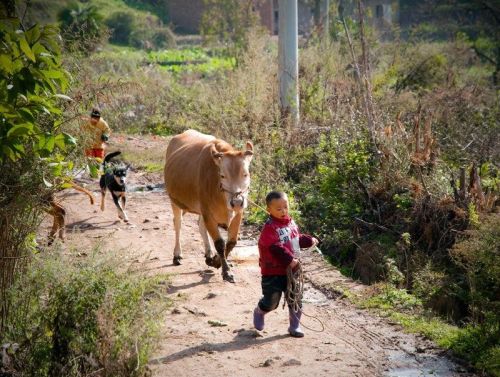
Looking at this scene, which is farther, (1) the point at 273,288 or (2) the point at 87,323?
(1) the point at 273,288

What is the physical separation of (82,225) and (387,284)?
516cm

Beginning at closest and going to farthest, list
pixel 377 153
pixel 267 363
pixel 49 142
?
pixel 49 142, pixel 267 363, pixel 377 153

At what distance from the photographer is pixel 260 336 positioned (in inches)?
295

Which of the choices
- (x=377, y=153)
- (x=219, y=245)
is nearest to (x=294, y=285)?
(x=219, y=245)

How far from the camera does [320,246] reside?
11.4 meters

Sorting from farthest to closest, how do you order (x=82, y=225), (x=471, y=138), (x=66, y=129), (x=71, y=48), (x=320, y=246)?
(x=471, y=138) → (x=82, y=225) → (x=320, y=246) → (x=71, y=48) → (x=66, y=129)

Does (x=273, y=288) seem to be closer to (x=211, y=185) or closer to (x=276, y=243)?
(x=276, y=243)

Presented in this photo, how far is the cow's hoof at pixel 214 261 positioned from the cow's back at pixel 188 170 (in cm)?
63

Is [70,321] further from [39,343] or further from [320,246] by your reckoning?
[320,246]

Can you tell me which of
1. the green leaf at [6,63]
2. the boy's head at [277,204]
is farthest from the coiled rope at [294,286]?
the green leaf at [6,63]

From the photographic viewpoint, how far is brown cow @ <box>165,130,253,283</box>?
8594 millimetres

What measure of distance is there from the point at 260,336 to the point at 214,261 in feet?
6.43

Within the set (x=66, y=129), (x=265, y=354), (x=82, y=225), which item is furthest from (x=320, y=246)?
(x=66, y=129)

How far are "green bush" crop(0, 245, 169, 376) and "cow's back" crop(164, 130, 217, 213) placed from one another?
10.5ft
